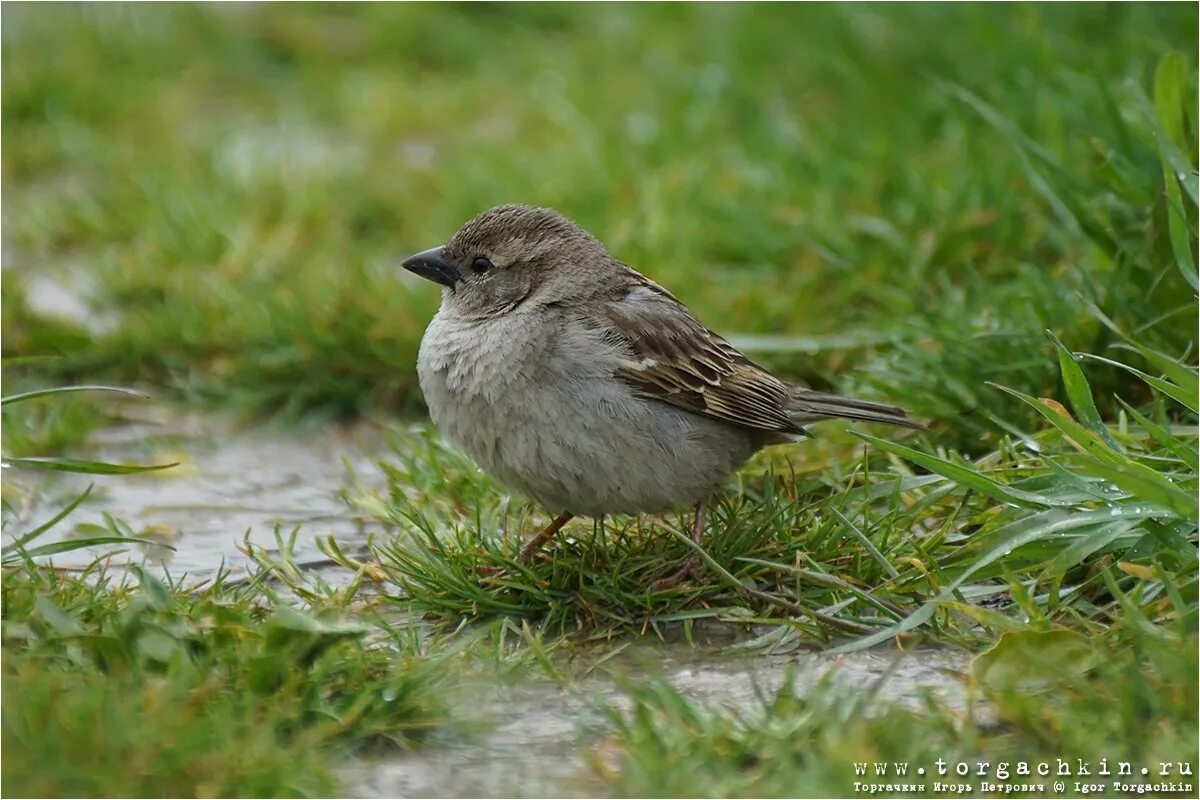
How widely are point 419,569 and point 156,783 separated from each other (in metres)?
1.29

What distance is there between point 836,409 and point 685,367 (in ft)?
1.99

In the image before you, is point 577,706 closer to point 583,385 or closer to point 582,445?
point 582,445

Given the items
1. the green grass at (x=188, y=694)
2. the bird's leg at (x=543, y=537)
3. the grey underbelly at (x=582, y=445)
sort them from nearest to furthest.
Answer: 1. the green grass at (x=188, y=694)
2. the grey underbelly at (x=582, y=445)
3. the bird's leg at (x=543, y=537)

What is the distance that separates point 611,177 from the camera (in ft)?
25.2

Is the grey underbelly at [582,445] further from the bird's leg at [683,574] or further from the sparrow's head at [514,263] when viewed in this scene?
the sparrow's head at [514,263]

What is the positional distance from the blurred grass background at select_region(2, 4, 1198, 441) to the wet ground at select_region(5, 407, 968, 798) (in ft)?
1.10

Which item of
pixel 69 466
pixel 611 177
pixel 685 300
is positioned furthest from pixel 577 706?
pixel 611 177

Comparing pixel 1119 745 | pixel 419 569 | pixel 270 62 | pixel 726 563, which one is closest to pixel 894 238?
pixel 726 563

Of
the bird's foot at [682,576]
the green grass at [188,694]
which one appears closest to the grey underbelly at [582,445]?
the bird's foot at [682,576]

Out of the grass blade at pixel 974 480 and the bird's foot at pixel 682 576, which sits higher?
the grass blade at pixel 974 480

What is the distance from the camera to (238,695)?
361 cm

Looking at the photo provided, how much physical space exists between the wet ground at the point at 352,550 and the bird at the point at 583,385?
1.73 ft

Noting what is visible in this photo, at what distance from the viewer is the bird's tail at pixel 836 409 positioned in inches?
198

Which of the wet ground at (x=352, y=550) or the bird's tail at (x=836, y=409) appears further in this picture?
the bird's tail at (x=836, y=409)
